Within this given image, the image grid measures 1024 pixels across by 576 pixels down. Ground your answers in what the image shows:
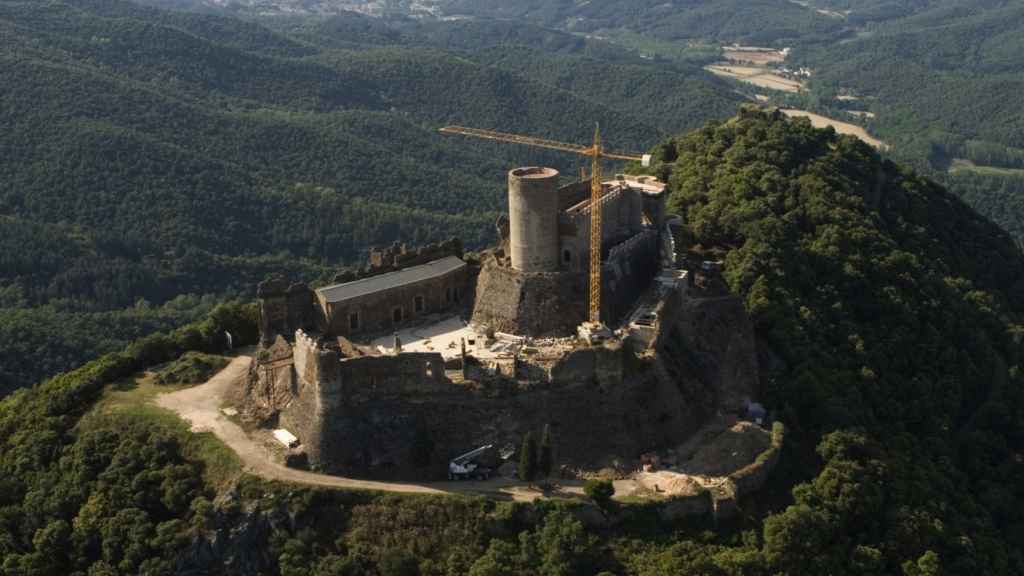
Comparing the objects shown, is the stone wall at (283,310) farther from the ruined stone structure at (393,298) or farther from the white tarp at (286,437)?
the white tarp at (286,437)

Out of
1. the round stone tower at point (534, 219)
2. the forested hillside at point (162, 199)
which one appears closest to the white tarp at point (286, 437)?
the round stone tower at point (534, 219)

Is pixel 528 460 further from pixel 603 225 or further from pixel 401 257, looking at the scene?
pixel 401 257

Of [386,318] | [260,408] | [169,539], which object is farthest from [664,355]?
[169,539]

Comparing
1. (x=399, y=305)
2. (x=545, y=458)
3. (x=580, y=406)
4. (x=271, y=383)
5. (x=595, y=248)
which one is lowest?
(x=545, y=458)

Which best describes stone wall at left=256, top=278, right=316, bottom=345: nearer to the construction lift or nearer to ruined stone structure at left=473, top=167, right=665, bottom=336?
ruined stone structure at left=473, top=167, right=665, bottom=336

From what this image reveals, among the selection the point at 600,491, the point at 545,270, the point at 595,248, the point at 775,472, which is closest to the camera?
the point at 600,491

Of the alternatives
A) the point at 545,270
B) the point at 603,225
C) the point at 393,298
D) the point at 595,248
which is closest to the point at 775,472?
the point at 595,248

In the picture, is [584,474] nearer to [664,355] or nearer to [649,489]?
[649,489]
